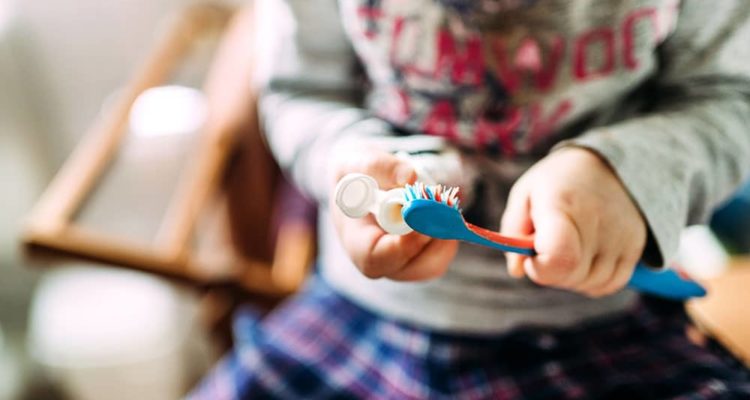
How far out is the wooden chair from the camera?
1.76ft

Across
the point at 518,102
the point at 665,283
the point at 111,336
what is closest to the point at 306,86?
the point at 518,102

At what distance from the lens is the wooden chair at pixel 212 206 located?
537 millimetres

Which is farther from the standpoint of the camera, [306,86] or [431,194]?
[306,86]

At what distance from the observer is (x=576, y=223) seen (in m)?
Answer: 0.31

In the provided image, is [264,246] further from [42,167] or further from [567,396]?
[42,167]

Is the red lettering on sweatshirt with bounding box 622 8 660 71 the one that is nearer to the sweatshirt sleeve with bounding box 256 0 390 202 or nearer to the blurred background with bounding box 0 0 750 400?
the sweatshirt sleeve with bounding box 256 0 390 202

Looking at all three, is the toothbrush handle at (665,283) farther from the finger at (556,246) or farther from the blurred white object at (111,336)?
the blurred white object at (111,336)

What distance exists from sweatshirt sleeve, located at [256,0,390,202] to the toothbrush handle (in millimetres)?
158

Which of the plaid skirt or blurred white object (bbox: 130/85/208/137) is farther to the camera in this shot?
blurred white object (bbox: 130/85/208/137)

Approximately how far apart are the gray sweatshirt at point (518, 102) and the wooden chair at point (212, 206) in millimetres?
139

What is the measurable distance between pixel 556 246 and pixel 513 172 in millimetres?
113

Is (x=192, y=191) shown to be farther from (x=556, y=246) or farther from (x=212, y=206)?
(x=556, y=246)

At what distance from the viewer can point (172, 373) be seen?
98 centimetres

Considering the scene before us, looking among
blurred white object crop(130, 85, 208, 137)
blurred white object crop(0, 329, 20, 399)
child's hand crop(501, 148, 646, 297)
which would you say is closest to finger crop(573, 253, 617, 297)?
child's hand crop(501, 148, 646, 297)
